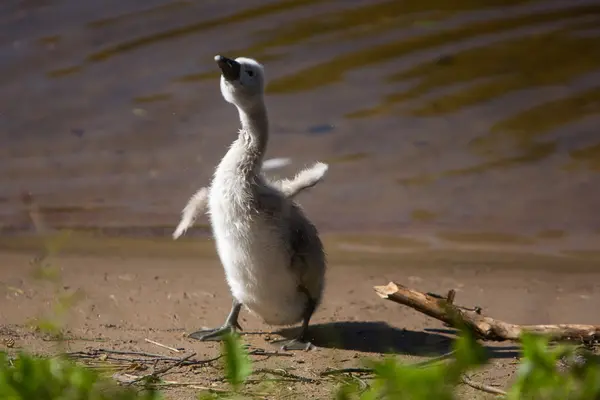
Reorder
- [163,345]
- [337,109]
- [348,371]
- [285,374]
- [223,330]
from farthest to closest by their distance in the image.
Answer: [337,109]
[223,330]
[163,345]
[348,371]
[285,374]

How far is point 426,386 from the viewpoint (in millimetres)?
1822

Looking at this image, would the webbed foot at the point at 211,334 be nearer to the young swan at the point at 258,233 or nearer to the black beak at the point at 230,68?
the young swan at the point at 258,233

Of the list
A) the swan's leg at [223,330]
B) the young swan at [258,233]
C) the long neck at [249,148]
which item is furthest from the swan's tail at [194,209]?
the swan's leg at [223,330]

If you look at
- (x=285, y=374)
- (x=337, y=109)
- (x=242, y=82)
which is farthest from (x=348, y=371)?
(x=337, y=109)

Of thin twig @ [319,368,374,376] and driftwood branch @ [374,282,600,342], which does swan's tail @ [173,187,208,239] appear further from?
thin twig @ [319,368,374,376]

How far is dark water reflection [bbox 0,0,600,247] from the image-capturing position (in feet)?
28.7

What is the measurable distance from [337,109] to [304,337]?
530cm

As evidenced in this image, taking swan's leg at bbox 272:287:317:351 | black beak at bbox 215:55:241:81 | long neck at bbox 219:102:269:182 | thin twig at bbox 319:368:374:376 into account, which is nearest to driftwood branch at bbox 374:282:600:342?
swan's leg at bbox 272:287:317:351

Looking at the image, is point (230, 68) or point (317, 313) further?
point (317, 313)

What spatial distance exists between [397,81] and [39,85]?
4.05 metres

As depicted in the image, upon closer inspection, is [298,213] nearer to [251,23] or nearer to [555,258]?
[555,258]

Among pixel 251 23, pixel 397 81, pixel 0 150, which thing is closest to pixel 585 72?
pixel 397 81

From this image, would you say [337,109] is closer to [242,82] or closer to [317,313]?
[317,313]

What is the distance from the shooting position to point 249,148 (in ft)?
18.1
